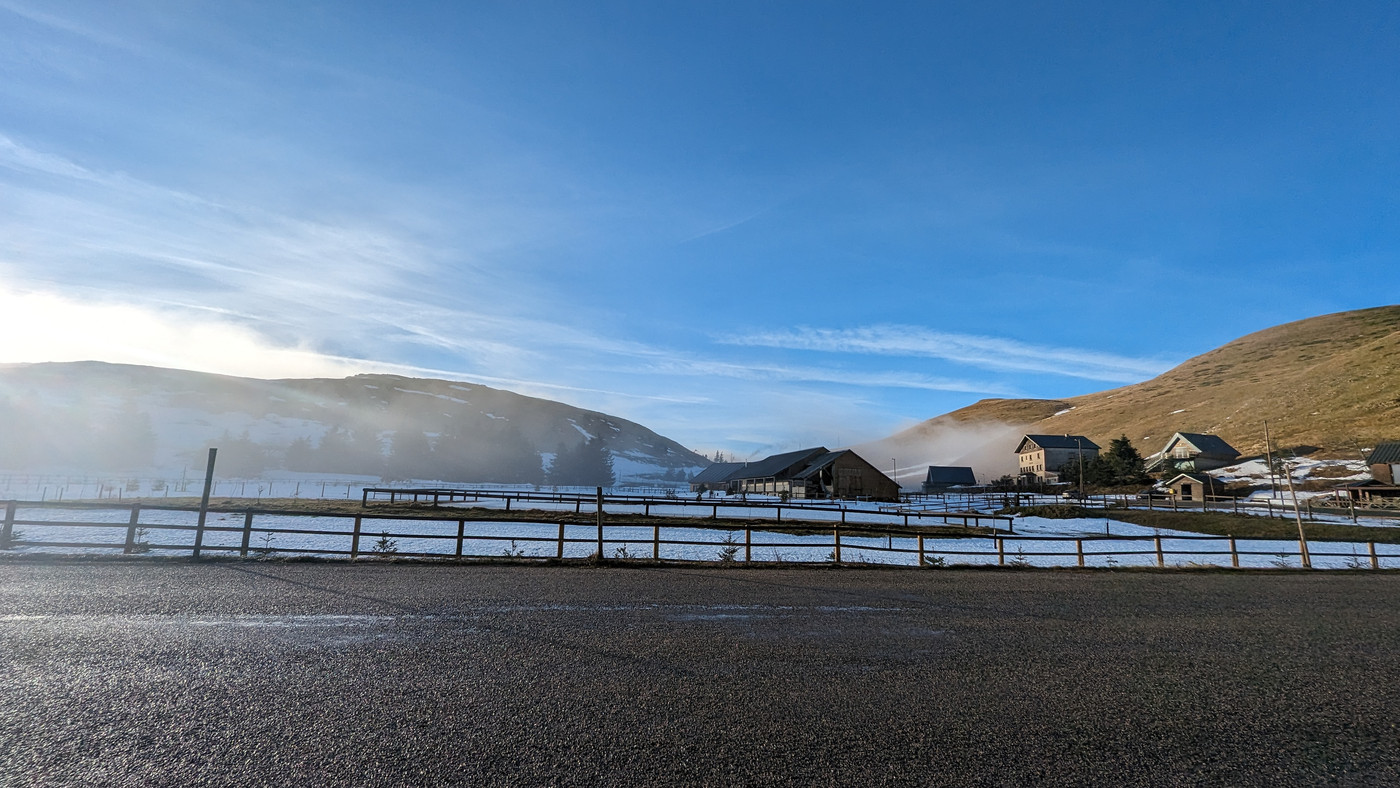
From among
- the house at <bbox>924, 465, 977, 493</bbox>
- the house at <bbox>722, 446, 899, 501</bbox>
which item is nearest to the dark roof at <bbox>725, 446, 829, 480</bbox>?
the house at <bbox>722, 446, 899, 501</bbox>

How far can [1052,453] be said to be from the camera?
346 feet

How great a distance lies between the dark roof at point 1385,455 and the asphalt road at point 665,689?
6348 centimetres

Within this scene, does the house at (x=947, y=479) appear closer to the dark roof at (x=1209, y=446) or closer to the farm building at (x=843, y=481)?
the dark roof at (x=1209, y=446)

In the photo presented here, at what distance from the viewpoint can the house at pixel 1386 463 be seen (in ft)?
181

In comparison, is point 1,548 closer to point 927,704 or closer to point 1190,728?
point 927,704

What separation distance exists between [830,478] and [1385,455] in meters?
47.8

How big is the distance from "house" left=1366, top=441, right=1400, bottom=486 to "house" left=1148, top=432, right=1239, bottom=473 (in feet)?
76.4

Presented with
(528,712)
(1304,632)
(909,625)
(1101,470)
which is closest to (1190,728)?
(909,625)

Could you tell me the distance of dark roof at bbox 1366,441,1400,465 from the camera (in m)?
56.1

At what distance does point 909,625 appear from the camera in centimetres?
1019

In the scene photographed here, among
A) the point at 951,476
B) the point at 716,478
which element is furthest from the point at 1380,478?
the point at 716,478

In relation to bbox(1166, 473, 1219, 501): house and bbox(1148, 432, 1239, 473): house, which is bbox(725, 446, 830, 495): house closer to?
bbox(1166, 473, 1219, 501): house

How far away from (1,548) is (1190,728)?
24.3 m

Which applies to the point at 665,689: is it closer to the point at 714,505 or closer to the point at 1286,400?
the point at 714,505
